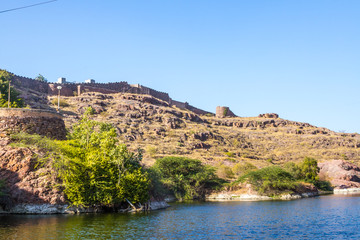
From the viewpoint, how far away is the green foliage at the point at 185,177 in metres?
59.0

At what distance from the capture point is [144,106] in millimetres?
113438

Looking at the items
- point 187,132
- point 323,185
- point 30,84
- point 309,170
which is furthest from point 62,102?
point 323,185

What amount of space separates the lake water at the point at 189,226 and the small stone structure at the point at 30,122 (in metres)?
11.4

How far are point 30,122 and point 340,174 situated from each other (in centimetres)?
6015

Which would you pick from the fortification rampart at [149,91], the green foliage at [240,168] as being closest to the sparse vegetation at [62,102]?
the fortification rampart at [149,91]

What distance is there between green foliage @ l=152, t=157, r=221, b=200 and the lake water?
827 inches

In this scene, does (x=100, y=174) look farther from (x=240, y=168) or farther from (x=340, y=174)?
(x=340, y=174)

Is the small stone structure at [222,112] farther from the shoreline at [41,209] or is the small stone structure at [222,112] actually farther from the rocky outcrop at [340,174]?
the shoreline at [41,209]

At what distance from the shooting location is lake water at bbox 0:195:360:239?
83.7ft

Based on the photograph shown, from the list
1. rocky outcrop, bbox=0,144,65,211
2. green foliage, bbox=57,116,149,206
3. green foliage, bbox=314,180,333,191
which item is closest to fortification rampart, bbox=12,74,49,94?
rocky outcrop, bbox=0,144,65,211

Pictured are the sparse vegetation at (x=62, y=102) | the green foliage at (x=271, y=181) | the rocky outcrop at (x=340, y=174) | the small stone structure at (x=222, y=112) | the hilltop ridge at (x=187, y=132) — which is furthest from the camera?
the small stone structure at (x=222, y=112)

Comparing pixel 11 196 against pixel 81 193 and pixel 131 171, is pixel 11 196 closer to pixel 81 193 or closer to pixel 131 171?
pixel 81 193

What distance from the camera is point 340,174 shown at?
76.1 meters

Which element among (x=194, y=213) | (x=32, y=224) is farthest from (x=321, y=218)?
(x=32, y=224)
